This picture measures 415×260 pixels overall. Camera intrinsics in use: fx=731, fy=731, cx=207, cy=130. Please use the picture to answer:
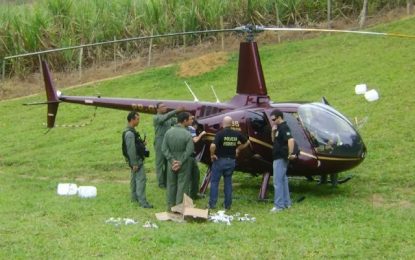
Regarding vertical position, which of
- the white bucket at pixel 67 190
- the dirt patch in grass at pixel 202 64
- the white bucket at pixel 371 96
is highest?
the white bucket at pixel 371 96

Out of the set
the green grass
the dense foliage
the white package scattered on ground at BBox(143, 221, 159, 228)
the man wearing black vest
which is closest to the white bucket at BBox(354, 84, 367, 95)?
A: the green grass

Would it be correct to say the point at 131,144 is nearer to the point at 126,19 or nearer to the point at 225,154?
the point at 225,154

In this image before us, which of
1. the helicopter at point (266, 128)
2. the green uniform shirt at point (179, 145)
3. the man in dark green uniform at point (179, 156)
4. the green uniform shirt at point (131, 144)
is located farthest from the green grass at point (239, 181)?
the green uniform shirt at point (179, 145)

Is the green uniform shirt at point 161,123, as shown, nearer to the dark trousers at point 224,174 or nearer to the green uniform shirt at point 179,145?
the green uniform shirt at point 179,145

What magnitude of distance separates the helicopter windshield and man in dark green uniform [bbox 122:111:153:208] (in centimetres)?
279

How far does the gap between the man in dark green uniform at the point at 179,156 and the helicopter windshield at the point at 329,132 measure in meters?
2.05

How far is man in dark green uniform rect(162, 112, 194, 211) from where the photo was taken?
38.8 ft

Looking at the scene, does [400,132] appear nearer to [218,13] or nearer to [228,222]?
[228,222]

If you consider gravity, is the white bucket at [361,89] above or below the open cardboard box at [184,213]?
below

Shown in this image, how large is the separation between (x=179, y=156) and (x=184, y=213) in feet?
3.85

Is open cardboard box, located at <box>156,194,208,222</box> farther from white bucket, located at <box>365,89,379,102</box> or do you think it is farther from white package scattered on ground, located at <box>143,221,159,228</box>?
white bucket, located at <box>365,89,379,102</box>

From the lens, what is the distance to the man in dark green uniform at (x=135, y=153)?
12227mm

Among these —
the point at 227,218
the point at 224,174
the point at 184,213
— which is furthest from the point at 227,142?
the point at 184,213

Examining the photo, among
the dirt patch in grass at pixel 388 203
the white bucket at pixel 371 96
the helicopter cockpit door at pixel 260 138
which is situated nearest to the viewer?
the dirt patch in grass at pixel 388 203
